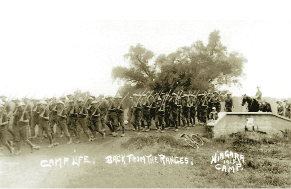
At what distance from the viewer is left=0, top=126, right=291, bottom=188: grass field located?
6.82 m

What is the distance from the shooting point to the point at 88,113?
10.9 m

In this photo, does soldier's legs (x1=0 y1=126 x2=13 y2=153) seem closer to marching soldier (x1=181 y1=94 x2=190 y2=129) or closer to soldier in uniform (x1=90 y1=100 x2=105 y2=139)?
soldier in uniform (x1=90 y1=100 x2=105 y2=139)

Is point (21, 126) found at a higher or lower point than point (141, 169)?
higher

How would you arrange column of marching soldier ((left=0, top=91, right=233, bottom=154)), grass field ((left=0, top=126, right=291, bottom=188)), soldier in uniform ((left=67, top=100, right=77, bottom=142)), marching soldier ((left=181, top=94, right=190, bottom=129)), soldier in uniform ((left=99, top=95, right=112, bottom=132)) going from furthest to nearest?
marching soldier ((left=181, top=94, right=190, bottom=129)) → soldier in uniform ((left=99, top=95, right=112, bottom=132)) → soldier in uniform ((left=67, top=100, right=77, bottom=142)) → column of marching soldier ((left=0, top=91, right=233, bottom=154)) → grass field ((left=0, top=126, right=291, bottom=188))

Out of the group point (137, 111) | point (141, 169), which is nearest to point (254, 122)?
point (137, 111)

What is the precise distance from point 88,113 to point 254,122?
796cm

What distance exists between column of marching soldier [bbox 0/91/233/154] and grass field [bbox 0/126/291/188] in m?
0.66

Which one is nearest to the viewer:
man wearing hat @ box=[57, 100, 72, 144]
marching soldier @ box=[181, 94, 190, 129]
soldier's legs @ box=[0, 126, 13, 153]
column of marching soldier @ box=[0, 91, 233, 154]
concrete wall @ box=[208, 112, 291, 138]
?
soldier's legs @ box=[0, 126, 13, 153]

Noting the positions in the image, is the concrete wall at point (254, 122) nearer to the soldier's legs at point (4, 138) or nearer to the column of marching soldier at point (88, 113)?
the column of marching soldier at point (88, 113)

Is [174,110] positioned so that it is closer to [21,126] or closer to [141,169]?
[141,169]

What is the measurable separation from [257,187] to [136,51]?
21.2 ft

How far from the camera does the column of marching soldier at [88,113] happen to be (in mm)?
8609

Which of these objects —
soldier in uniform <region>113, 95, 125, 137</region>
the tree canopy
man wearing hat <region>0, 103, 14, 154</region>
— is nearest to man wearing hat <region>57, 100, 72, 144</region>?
man wearing hat <region>0, 103, 14, 154</region>

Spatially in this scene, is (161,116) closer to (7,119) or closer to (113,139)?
(113,139)
